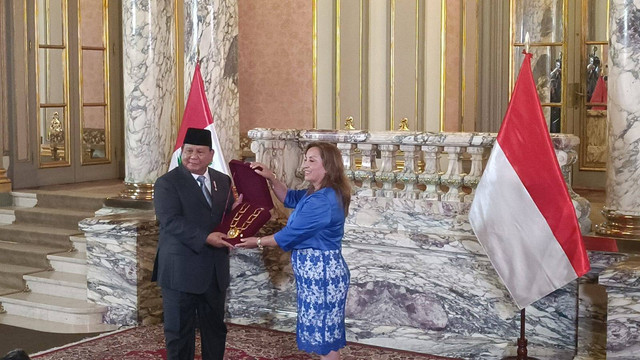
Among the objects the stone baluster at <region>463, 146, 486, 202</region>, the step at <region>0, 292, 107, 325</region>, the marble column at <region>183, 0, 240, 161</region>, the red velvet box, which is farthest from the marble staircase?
the stone baluster at <region>463, 146, 486, 202</region>

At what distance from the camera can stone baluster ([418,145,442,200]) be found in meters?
6.91

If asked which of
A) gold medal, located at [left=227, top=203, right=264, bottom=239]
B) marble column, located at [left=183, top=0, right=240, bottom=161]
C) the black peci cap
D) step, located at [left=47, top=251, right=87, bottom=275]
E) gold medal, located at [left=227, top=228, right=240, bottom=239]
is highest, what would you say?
marble column, located at [left=183, top=0, right=240, bottom=161]

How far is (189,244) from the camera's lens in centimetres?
545

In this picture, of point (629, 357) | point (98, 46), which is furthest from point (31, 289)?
point (629, 357)

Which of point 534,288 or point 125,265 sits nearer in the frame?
point 534,288

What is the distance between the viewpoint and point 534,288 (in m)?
5.82

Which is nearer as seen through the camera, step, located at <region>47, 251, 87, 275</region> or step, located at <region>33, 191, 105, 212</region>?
step, located at <region>47, 251, 87, 275</region>

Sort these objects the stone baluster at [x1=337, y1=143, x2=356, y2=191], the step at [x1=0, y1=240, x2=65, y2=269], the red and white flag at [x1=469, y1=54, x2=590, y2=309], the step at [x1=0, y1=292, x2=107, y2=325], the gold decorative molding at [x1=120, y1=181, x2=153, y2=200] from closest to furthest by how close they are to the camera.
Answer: the red and white flag at [x1=469, y1=54, x2=590, y2=309]
the stone baluster at [x1=337, y1=143, x2=356, y2=191]
the step at [x1=0, y1=292, x2=107, y2=325]
the gold decorative molding at [x1=120, y1=181, x2=153, y2=200]
the step at [x1=0, y1=240, x2=65, y2=269]

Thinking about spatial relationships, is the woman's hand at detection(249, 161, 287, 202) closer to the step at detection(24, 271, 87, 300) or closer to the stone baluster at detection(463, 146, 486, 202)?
the stone baluster at detection(463, 146, 486, 202)

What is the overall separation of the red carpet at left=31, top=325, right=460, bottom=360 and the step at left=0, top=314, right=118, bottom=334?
1.07 feet

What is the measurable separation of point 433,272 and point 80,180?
5618mm

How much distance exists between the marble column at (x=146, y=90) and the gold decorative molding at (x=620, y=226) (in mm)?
3788

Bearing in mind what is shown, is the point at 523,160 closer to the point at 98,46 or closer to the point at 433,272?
the point at 433,272

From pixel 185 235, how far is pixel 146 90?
10.0ft
